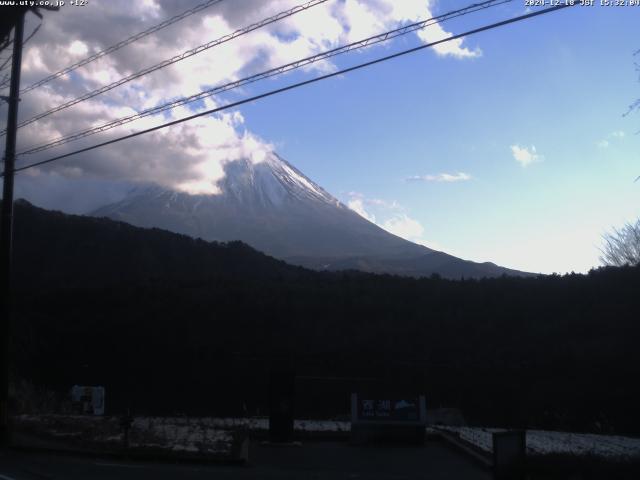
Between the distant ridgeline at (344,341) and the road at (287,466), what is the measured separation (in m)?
13.4

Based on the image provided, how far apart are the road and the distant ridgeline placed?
44.0 ft

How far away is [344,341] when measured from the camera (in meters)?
49.2

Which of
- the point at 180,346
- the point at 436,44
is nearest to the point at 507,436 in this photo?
the point at 436,44

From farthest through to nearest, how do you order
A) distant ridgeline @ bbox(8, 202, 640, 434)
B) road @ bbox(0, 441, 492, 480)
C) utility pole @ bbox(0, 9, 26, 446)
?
1. distant ridgeline @ bbox(8, 202, 640, 434)
2. utility pole @ bbox(0, 9, 26, 446)
3. road @ bbox(0, 441, 492, 480)

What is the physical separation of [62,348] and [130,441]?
34817 millimetres

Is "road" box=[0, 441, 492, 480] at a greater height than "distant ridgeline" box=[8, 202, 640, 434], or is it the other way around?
"distant ridgeline" box=[8, 202, 640, 434]

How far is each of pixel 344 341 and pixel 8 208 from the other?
33217mm

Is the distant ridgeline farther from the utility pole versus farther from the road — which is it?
the utility pole

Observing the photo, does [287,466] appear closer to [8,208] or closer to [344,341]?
[8,208]

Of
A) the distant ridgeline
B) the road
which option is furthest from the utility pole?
the distant ridgeline

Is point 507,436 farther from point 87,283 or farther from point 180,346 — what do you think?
point 87,283

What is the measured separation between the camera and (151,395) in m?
39.8

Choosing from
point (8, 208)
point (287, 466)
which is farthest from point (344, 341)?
point (287, 466)

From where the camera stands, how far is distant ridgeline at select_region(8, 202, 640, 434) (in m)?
36.8
